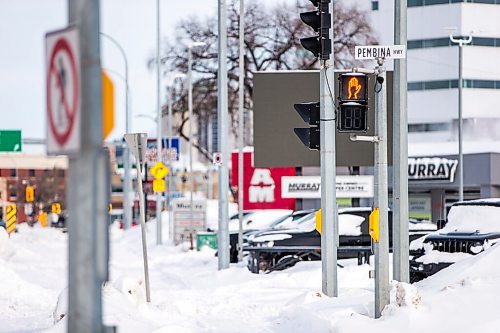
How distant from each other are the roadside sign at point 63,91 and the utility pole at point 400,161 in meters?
11.6

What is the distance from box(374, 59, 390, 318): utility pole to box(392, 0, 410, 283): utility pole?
90.5 inches

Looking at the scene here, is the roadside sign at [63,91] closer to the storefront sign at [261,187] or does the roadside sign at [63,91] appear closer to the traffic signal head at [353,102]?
the traffic signal head at [353,102]

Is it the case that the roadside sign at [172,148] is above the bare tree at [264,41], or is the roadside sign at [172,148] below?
below

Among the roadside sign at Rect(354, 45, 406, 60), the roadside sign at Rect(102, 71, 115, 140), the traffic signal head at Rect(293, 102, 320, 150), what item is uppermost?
the roadside sign at Rect(354, 45, 406, 60)

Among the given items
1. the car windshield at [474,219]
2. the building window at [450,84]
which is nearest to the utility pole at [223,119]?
the car windshield at [474,219]

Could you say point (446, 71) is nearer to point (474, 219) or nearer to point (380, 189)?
point (474, 219)

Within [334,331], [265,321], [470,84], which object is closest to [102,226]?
[334,331]

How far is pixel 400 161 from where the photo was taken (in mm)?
18562

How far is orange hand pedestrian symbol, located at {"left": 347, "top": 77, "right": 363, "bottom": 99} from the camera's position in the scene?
16297 mm

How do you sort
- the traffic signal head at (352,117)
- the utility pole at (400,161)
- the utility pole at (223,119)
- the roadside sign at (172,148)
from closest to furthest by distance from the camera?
the traffic signal head at (352,117)
the utility pole at (400,161)
the utility pole at (223,119)
the roadside sign at (172,148)

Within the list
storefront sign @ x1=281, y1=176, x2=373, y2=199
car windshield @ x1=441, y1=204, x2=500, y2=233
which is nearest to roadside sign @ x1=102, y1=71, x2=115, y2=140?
car windshield @ x1=441, y1=204, x2=500, y2=233

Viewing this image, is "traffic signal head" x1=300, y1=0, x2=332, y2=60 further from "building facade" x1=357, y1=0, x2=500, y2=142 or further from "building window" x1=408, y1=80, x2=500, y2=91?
"building window" x1=408, y1=80, x2=500, y2=91

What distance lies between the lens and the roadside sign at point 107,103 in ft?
23.1

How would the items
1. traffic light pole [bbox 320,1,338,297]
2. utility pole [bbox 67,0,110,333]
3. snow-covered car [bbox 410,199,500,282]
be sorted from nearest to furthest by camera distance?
utility pole [bbox 67,0,110,333] < traffic light pole [bbox 320,1,338,297] < snow-covered car [bbox 410,199,500,282]
